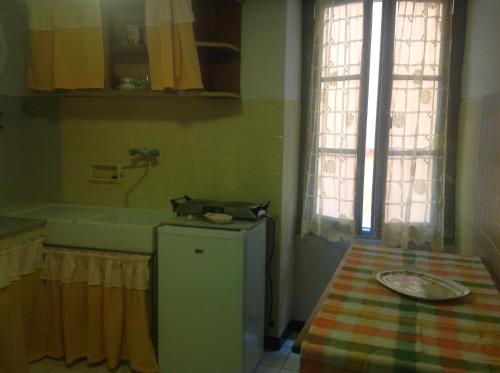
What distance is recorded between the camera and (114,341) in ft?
8.30

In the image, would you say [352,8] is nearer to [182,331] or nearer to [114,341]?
[182,331]

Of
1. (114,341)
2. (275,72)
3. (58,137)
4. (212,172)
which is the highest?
(275,72)

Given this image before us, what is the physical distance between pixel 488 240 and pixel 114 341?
6.51ft

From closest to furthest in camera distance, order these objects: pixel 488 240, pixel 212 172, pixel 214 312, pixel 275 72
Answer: pixel 488 240
pixel 214 312
pixel 275 72
pixel 212 172

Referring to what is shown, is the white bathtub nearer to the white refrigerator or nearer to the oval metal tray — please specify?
the white refrigerator

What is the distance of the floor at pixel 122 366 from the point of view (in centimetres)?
258

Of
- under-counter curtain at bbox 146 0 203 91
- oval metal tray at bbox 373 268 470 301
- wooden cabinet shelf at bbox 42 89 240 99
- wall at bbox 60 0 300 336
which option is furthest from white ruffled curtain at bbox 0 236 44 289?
oval metal tray at bbox 373 268 470 301

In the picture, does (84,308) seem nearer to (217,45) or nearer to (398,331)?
(217,45)

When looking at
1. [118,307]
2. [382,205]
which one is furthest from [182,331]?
[382,205]

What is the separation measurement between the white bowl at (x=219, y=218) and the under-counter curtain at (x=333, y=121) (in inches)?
27.8

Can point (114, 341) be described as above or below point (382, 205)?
below

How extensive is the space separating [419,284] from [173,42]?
1.78m

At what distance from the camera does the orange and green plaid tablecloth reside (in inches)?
41.4

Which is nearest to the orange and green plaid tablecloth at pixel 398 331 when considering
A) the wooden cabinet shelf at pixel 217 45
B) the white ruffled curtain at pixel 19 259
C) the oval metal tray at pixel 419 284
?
the oval metal tray at pixel 419 284
